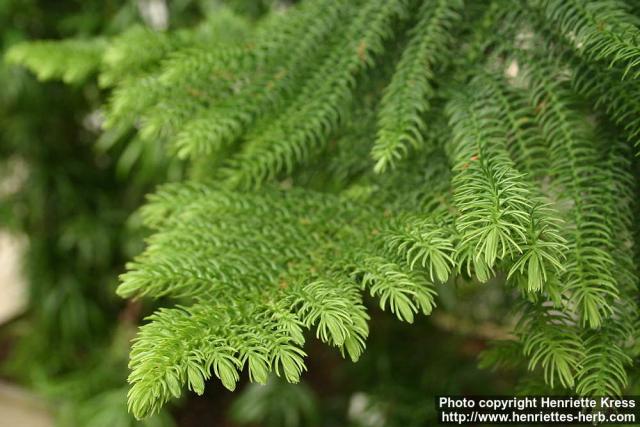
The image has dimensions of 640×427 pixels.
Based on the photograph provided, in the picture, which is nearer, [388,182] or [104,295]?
[388,182]

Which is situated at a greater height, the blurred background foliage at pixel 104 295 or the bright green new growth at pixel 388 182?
the bright green new growth at pixel 388 182

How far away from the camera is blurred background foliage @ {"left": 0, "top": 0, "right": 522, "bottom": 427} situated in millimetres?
1276

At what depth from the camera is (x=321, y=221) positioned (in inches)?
24.4

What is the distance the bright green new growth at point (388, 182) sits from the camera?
46 cm

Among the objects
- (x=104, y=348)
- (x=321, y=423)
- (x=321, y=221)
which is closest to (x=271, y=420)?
(x=321, y=423)

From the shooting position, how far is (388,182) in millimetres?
646

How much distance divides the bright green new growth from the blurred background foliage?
0.45m

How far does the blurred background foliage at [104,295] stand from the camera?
4.19ft

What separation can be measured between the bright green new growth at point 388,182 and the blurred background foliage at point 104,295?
0.45m

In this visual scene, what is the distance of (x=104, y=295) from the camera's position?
1.67 meters

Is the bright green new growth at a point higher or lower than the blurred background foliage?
higher

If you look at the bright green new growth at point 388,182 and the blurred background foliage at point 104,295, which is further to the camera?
the blurred background foliage at point 104,295

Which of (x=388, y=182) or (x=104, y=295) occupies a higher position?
(x=388, y=182)

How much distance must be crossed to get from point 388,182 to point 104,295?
128cm
